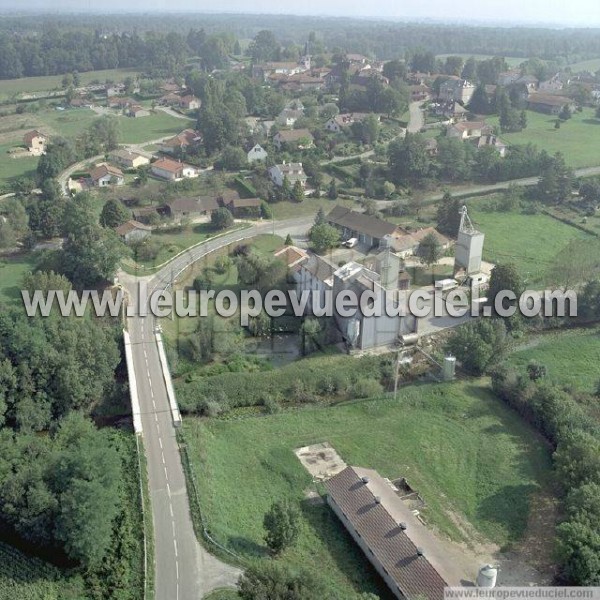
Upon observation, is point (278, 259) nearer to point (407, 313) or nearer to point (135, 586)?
point (407, 313)

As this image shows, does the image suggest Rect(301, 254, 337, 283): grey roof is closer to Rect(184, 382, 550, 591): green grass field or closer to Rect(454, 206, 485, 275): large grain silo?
Rect(184, 382, 550, 591): green grass field

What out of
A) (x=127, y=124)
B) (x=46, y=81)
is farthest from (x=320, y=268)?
(x=46, y=81)

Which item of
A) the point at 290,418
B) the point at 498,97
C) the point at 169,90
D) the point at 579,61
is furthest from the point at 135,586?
the point at 579,61

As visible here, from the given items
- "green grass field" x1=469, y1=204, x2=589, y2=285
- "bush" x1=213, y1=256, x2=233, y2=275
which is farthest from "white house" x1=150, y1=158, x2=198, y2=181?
"green grass field" x1=469, y1=204, x2=589, y2=285

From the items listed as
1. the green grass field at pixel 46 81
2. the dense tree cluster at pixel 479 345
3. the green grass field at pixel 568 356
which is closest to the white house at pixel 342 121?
the green grass field at pixel 568 356

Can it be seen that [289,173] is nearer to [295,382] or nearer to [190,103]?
[295,382]
